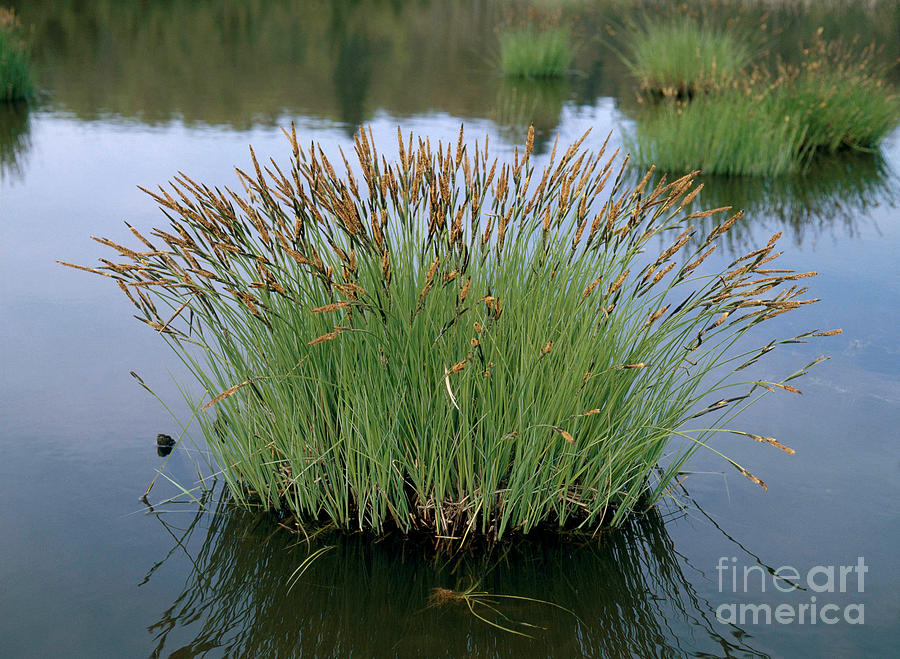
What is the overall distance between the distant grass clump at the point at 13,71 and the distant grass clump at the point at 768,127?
6.37 meters

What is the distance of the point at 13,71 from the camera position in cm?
919

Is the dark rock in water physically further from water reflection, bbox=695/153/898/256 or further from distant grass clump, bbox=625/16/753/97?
distant grass clump, bbox=625/16/753/97

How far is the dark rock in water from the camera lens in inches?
114

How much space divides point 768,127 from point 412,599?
20.3 feet

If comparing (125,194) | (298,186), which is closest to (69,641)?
(298,186)

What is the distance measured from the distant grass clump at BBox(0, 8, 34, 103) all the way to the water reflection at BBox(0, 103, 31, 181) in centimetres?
19

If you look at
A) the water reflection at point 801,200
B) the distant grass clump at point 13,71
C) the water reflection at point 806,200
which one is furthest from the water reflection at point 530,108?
the distant grass clump at point 13,71

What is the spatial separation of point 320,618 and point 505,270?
1.03 meters

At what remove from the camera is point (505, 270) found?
95.6 inches

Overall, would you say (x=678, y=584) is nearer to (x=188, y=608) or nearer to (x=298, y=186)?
(x=188, y=608)

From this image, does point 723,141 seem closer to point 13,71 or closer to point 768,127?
point 768,127

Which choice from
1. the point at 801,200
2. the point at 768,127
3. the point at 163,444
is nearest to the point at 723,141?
the point at 768,127

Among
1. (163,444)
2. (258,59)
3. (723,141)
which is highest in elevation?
(163,444)

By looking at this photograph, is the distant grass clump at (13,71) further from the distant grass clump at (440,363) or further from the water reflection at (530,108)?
the distant grass clump at (440,363)
